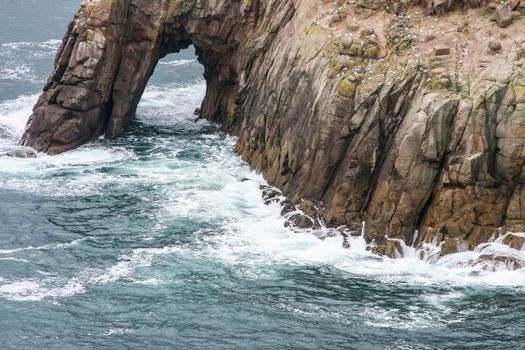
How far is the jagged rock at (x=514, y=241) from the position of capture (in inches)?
2100

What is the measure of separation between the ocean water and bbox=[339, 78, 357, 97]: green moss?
9.44 meters

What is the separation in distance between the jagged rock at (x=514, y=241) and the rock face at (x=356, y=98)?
96cm

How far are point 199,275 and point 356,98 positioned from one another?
16.4 metres

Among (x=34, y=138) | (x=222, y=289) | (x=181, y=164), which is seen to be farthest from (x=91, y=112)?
(x=222, y=289)

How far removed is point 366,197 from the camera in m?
58.2

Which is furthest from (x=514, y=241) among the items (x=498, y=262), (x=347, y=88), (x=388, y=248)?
(x=347, y=88)

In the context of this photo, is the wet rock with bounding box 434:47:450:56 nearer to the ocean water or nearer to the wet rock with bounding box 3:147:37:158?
the ocean water

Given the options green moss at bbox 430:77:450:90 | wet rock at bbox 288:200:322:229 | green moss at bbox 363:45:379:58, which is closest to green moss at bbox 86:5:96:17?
green moss at bbox 363:45:379:58

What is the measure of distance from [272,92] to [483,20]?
1717cm

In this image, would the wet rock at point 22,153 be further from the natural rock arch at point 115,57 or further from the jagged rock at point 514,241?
the jagged rock at point 514,241

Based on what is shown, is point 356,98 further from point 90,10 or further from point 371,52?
point 90,10

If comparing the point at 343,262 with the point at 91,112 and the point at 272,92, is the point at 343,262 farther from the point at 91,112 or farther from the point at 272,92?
the point at 91,112

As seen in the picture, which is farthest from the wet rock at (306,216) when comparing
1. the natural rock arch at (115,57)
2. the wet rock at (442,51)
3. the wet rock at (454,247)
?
the natural rock arch at (115,57)

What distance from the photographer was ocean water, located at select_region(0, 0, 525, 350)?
45.5m
